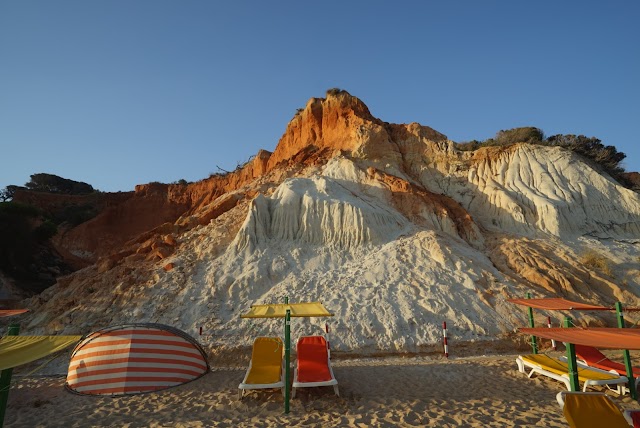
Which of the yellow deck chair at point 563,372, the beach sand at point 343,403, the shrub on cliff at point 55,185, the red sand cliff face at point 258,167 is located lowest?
the beach sand at point 343,403

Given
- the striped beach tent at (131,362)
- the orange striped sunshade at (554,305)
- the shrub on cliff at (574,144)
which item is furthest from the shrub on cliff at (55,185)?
the orange striped sunshade at (554,305)

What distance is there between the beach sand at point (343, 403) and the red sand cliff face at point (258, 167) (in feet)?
44.3

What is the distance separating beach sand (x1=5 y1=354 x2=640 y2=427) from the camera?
22.1ft

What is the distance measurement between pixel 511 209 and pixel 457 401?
1752 centimetres

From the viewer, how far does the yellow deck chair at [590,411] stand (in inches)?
179

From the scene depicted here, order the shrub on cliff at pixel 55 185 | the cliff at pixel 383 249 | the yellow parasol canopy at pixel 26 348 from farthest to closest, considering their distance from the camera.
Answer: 1. the shrub on cliff at pixel 55 185
2. the cliff at pixel 383 249
3. the yellow parasol canopy at pixel 26 348

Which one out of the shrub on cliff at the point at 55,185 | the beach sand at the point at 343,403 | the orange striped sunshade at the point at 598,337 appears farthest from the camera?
the shrub on cliff at the point at 55,185

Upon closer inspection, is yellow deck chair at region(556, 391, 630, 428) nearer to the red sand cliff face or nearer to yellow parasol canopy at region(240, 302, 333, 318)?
yellow parasol canopy at region(240, 302, 333, 318)

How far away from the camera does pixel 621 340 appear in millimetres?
4965

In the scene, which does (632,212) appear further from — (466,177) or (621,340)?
(621,340)

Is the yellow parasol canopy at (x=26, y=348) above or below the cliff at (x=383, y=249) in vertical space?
below

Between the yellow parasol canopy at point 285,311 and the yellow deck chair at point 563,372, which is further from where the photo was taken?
the yellow parasol canopy at point 285,311

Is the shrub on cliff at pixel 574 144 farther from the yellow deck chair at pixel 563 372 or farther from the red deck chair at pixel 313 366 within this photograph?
the red deck chair at pixel 313 366

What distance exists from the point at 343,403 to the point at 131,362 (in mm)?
5284
